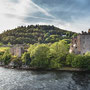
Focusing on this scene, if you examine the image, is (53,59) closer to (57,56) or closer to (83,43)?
(57,56)

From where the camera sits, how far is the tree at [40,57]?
62338mm

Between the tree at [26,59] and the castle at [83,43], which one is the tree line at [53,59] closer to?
the tree at [26,59]

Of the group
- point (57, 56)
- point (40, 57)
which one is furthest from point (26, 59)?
point (57, 56)

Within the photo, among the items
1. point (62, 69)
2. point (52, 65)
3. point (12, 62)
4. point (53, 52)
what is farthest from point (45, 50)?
point (12, 62)

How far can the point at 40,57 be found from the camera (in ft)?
212

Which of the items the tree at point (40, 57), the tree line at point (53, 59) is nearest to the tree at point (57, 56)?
the tree line at point (53, 59)

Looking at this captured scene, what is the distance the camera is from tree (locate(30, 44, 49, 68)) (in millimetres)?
62338

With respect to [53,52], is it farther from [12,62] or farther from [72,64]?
[12,62]

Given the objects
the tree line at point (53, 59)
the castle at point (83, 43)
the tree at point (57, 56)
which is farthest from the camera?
the castle at point (83, 43)

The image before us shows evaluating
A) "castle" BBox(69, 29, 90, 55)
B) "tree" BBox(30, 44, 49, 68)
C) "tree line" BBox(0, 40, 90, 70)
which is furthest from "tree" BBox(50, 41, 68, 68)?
"castle" BBox(69, 29, 90, 55)

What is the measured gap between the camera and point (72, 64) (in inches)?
2323

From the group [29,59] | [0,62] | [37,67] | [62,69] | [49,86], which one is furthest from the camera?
[0,62]

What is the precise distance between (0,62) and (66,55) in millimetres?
44251

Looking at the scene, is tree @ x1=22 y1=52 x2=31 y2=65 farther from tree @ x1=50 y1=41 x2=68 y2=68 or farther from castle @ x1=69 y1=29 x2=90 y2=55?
castle @ x1=69 y1=29 x2=90 y2=55
